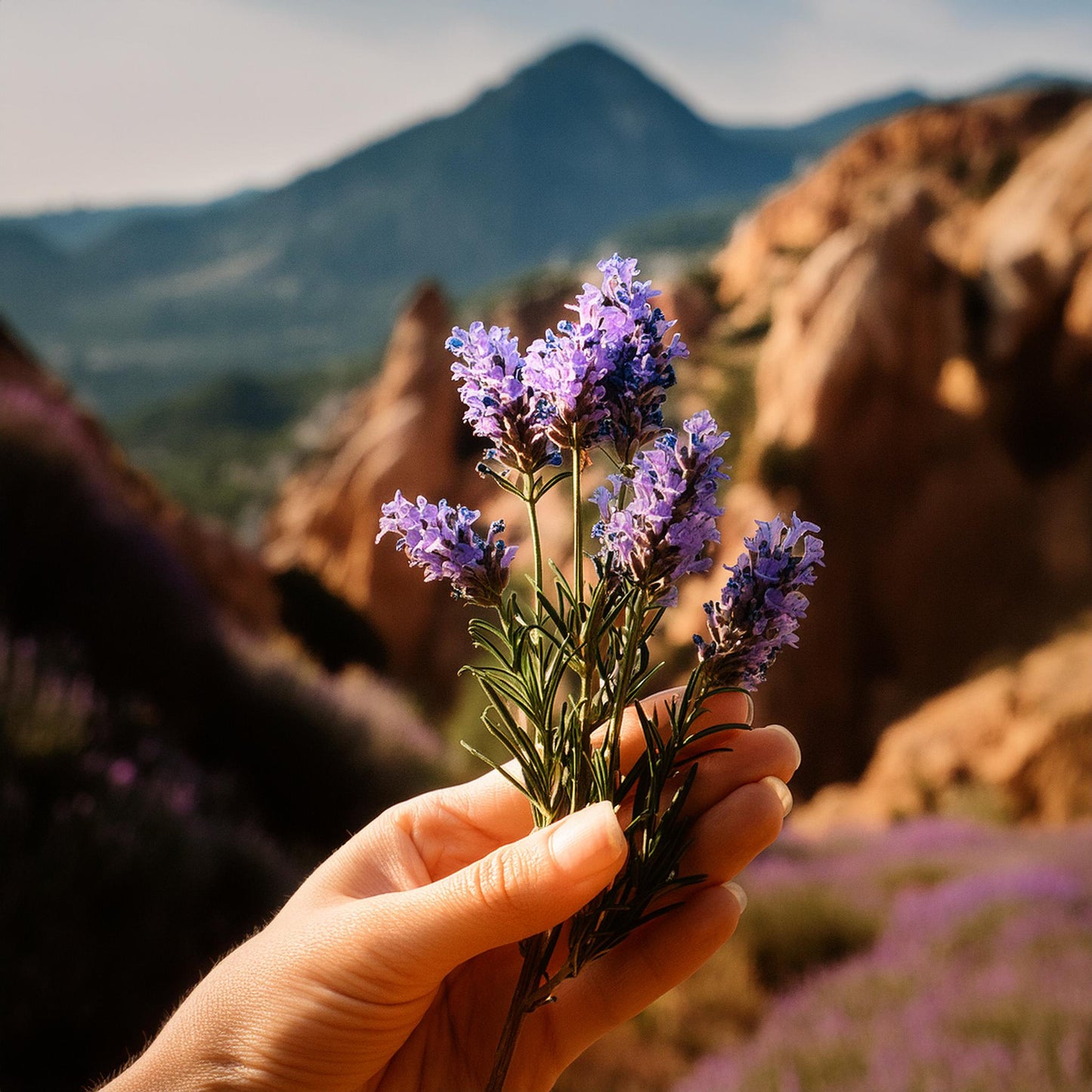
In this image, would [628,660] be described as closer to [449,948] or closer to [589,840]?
[589,840]

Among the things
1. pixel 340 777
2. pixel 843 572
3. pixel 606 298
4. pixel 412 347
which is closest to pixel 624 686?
pixel 606 298

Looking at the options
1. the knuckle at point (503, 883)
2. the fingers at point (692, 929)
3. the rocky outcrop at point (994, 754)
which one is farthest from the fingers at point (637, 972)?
the rocky outcrop at point (994, 754)

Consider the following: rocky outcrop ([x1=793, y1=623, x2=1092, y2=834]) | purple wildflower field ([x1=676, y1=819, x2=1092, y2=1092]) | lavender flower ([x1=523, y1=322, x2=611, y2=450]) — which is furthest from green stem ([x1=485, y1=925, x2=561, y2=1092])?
rocky outcrop ([x1=793, y1=623, x2=1092, y2=834])

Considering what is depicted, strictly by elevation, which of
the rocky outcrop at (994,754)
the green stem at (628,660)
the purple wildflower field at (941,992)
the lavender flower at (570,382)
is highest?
the lavender flower at (570,382)

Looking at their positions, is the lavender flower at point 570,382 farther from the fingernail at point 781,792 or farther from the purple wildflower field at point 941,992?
the purple wildflower field at point 941,992

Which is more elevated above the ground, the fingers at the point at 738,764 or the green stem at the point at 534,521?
the green stem at the point at 534,521

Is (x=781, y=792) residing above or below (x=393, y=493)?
below

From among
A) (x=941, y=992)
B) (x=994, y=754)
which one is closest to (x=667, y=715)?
(x=941, y=992)
